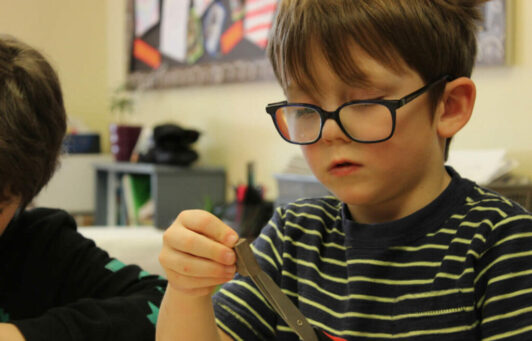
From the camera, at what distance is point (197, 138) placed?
9.55 ft

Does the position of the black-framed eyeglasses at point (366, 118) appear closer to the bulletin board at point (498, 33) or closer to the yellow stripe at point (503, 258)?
the yellow stripe at point (503, 258)

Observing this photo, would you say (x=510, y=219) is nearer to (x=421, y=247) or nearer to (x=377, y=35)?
(x=421, y=247)

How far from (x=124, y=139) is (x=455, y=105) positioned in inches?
107

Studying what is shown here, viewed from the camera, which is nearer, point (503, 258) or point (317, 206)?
point (503, 258)

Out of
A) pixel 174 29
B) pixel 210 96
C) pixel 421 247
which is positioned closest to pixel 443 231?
pixel 421 247

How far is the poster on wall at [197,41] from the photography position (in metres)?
2.67

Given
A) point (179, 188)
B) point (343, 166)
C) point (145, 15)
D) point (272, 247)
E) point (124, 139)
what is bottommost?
point (179, 188)

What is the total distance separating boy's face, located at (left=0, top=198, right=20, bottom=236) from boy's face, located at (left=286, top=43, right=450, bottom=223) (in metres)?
0.44

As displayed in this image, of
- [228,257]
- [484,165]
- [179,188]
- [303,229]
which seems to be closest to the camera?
[228,257]

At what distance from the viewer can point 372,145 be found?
0.70 meters

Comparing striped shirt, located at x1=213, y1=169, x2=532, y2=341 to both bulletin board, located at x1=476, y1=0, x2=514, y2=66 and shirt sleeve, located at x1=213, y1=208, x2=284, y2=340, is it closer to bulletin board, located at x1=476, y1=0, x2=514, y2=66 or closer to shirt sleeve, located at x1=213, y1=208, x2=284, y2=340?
shirt sleeve, located at x1=213, y1=208, x2=284, y2=340

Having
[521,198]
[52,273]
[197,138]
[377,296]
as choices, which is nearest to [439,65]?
[377,296]

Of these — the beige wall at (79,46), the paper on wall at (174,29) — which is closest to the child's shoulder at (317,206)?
the paper on wall at (174,29)

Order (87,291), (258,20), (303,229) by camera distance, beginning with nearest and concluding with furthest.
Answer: (303,229)
(87,291)
(258,20)
